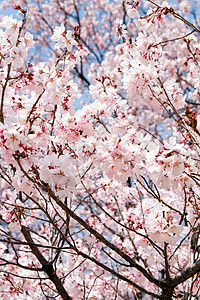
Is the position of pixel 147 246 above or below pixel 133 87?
below

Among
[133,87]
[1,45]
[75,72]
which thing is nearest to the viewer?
[1,45]

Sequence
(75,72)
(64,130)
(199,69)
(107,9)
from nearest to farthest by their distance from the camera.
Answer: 1. (64,130)
2. (199,69)
3. (75,72)
4. (107,9)

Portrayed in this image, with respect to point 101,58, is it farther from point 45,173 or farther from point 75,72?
point 45,173

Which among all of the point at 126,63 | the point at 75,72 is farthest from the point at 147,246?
the point at 75,72

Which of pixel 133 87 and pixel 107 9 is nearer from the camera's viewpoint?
pixel 133 87

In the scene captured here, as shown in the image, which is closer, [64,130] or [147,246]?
[64,130]

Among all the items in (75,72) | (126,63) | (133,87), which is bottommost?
(133,87)

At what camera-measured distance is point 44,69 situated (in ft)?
7.18

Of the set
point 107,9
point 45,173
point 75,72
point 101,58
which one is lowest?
point 45,173

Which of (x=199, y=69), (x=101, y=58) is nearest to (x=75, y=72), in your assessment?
(x=101, y=58)

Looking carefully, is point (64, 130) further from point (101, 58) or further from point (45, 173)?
point (101, 58)

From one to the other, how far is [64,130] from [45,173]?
0.67 metres

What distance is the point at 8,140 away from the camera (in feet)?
5.52

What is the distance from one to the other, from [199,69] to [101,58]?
7867 millimetres
